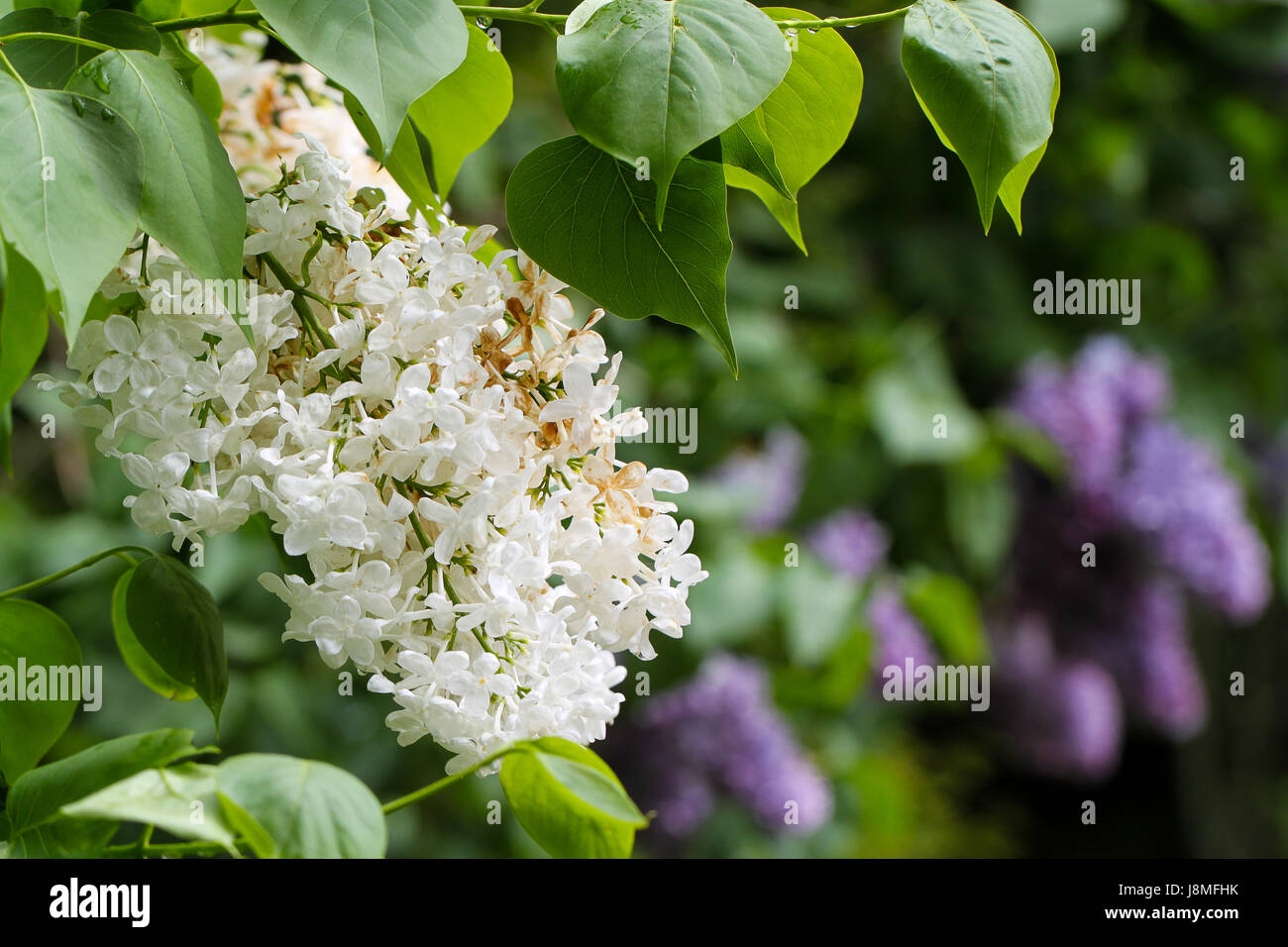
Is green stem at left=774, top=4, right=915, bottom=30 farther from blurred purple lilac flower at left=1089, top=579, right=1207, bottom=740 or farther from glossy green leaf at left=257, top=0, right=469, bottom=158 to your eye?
blurred purple lilac flower at left=1089, top=579, right=1207, bottom=740

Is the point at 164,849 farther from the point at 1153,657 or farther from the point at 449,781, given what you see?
the point at 1153,657

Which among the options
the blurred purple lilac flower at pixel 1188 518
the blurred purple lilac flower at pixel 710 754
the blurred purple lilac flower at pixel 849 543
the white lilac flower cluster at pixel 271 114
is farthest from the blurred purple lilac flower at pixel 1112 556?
the white lilac flower cluster at pixel 271 114

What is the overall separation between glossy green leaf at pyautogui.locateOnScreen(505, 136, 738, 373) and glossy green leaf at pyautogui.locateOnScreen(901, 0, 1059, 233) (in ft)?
0.20

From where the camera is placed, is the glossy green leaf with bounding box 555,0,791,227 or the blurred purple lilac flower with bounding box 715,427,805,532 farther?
the blurred purple lilac flower with bounding box 715,427,805,532

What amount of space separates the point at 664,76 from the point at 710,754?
1048mm

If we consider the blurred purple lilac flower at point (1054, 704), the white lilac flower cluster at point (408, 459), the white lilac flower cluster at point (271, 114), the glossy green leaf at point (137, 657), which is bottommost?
the blurred purple lilac flower at point (1054, 704)

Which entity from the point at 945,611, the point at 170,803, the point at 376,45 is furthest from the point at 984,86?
the point at 945,611

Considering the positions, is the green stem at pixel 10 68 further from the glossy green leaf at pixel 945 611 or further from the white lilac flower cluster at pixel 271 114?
the glossy green leaf at pixel 945 611

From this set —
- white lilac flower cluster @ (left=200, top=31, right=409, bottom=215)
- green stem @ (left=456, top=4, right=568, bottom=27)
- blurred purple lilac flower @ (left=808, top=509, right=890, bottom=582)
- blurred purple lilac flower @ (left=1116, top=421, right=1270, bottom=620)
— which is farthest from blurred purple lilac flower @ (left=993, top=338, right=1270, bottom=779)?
green stem @ (left=456, top=4, right=568, bottom=27)

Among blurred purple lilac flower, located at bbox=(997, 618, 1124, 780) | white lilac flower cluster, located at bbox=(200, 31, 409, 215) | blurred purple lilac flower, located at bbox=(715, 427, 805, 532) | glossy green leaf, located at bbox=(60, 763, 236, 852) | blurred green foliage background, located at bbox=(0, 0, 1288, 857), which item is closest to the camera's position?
glossy green leaf, located at bbox=(60, 763, 236, 852)

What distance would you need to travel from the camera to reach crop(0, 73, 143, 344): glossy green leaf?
242mm

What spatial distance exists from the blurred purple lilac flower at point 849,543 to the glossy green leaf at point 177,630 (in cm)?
101

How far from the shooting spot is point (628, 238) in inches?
12.5

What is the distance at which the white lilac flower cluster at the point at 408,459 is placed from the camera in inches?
11.4
